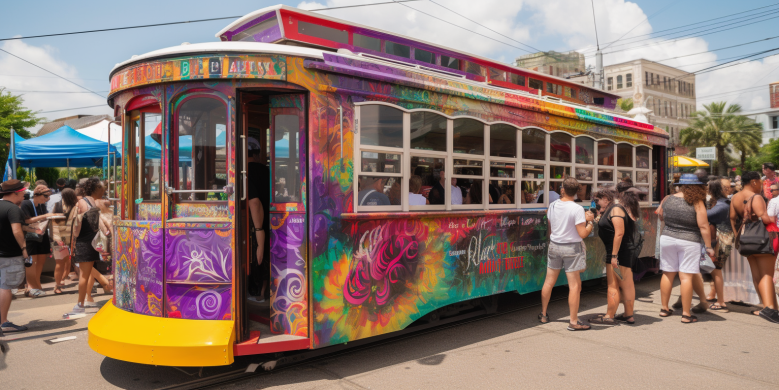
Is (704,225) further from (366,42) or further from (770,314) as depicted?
(366,42)

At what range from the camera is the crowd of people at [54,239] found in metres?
6.32

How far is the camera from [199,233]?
455 centimetres

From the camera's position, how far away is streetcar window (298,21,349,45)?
5.43 m

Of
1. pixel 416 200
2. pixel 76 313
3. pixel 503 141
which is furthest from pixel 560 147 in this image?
pixel 76 313

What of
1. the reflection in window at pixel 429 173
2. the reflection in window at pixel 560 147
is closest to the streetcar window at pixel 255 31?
the reflection in window at pixel 429 173

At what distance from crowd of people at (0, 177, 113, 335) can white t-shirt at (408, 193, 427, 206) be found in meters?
4.12

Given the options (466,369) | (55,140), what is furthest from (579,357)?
(55,140)

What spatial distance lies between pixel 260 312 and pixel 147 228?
133 centimetres

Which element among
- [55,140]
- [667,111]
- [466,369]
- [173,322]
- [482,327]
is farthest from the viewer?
[667,111]

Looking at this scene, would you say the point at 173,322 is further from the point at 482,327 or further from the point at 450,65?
the point at 450,65

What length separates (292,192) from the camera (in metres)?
4.79

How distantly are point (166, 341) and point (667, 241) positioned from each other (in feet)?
19.4

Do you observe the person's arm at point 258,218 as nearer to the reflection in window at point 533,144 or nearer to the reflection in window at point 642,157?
the reflection in window at point 533,144

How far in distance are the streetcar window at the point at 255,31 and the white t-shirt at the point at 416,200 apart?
86.6 inches
